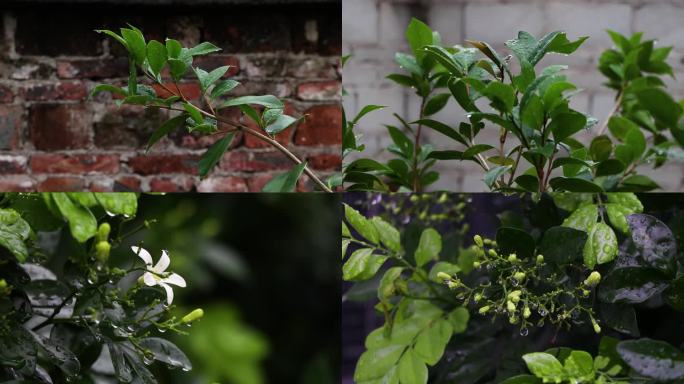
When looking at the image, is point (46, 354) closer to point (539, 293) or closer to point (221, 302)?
point (221, 302)

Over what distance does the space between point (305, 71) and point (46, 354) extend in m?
0.91

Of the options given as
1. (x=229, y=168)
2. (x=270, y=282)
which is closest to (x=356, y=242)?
(x=270, y=282)

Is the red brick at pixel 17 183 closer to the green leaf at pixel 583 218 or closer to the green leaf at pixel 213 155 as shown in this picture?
the green leaf at pixel 213 155

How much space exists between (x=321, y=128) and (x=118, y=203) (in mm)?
762

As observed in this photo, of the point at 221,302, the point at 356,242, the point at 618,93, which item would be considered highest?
the point at 618,93

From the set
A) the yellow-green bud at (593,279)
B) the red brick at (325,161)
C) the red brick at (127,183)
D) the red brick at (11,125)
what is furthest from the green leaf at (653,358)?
the red brick at (11,125)

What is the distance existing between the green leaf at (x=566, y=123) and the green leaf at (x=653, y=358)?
0.25 meters

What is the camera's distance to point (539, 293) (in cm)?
89

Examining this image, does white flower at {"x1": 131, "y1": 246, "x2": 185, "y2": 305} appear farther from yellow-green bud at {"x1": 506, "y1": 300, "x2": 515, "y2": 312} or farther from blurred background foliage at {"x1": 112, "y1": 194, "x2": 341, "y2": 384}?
yellow-green bud at {"x1": 506, "y1": 300, "x2": 515, "y2": 312}

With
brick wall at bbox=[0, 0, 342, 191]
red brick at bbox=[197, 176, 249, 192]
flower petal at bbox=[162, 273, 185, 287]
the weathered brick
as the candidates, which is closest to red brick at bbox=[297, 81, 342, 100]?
brick wall at bbox=[0, 0, 342, 191]

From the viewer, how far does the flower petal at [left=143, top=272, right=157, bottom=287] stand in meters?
0.89

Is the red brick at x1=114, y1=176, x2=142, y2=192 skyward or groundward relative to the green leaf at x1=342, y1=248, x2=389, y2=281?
groundward

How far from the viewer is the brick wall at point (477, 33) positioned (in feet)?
4.71

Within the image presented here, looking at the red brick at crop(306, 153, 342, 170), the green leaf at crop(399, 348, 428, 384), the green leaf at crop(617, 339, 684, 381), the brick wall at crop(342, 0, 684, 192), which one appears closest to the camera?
the green leaf at crop(617, 339, 684, 381)
